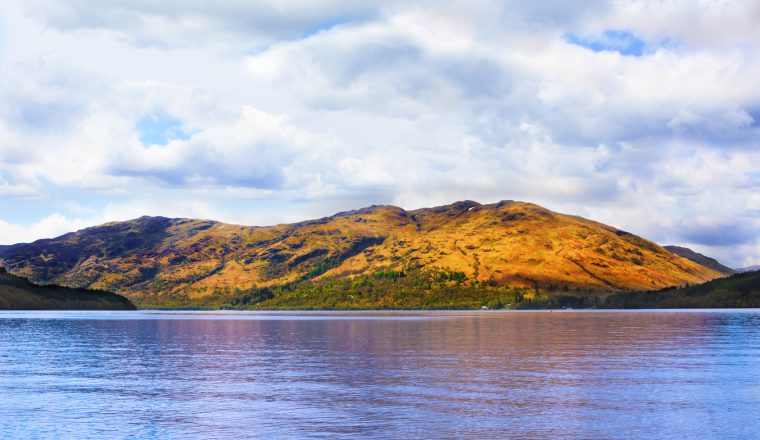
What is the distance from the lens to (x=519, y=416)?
51.8m

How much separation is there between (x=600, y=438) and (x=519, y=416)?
26.5 feet

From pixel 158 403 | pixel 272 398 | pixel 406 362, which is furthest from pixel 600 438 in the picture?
pixel 406 362

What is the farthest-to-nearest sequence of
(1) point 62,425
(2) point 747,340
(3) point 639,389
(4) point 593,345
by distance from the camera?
(2) point 747,340
(4) point 593,345
(3) point 639,389
(1) point 62,425

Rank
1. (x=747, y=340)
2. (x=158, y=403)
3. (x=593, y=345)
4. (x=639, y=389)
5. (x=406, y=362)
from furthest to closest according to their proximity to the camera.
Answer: (x=747, y=340) < (x=593, y=345) < (x=406, y=362) < (x=639, y=389) < (x=158, y=403)

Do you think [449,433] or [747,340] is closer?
[449,433]

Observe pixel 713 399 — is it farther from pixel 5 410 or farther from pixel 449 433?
pixel 5 410

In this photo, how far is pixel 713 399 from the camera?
6034cm

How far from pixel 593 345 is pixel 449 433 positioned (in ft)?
279

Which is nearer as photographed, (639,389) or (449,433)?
(449,433)

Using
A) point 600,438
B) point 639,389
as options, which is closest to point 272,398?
point 600,438

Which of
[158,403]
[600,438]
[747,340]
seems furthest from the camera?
[747,340]

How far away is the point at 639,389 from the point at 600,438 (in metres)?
23.7

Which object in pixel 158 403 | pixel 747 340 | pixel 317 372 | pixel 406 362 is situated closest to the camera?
pixel 158 403

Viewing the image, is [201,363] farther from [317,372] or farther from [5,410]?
[5,410]
